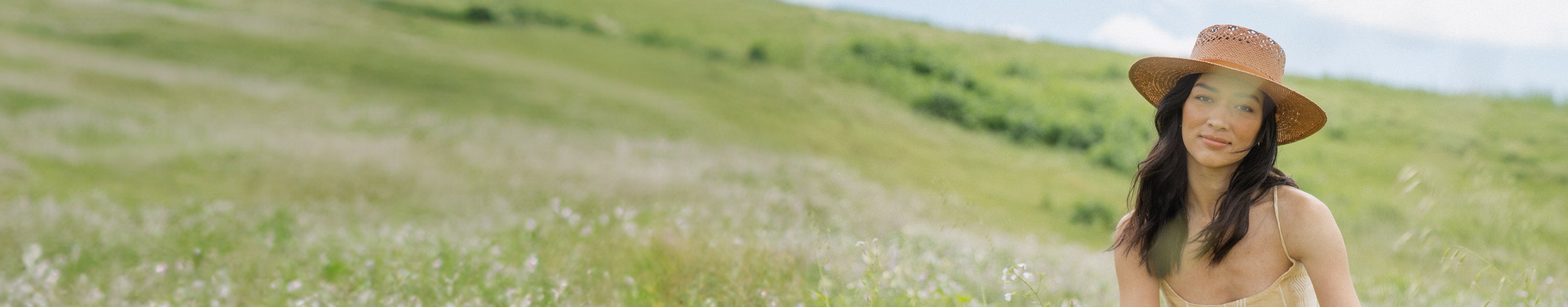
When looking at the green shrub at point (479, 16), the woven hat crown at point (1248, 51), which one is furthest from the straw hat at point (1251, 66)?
the green shrub at point (479, 16)

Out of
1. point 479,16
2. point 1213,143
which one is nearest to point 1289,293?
point 1213,143

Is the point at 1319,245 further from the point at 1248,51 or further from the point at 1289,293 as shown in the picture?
the point at 1248,51

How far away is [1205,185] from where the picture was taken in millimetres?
2510

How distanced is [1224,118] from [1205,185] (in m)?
0.33

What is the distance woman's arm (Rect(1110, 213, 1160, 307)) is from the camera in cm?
268

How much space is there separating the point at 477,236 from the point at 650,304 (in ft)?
9.07

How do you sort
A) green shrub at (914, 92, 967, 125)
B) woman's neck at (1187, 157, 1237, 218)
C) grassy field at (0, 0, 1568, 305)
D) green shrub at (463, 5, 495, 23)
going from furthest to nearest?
green shrub at (463, 5, 495, 23) < green shrub at (914, 92, 967, 125) < grassy field at (0, 0, 1568, 305) < woman's neck at (1187, 157, 1237, 218)

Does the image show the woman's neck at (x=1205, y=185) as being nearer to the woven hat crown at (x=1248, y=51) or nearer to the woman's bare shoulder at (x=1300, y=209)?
the woman's bare shoulder at (x=1300, y=209)

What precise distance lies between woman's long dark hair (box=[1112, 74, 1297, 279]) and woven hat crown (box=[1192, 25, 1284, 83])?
0.31 ft

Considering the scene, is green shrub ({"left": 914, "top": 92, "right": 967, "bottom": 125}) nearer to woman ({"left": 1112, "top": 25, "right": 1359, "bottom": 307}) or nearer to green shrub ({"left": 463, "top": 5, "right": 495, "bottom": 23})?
green shrub ({"left": 463, "top": 5, "right": 495, "bottom": 23})

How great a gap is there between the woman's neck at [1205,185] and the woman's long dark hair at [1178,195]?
0.02m

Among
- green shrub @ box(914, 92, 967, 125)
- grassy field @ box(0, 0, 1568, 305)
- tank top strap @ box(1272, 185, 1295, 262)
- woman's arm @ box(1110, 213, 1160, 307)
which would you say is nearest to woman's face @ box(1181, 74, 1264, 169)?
tank top strap @ box(1272, 185, 1295, 262)

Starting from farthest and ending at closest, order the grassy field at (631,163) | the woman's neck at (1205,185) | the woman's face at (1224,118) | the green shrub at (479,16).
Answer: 1. the green shrub at (479,16)
2. the grassy field at (631,163)
3. the woman's neck at (1205,185)
4. the woman's face at (1224,118)

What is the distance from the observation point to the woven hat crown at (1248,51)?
2.23 meters
